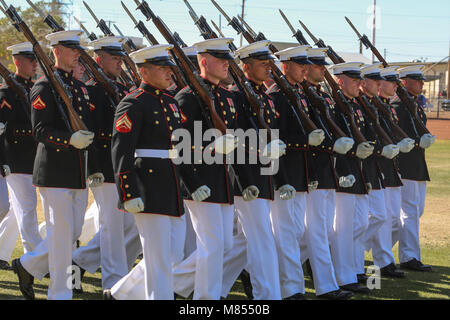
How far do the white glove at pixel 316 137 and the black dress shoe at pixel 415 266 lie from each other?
255 cm

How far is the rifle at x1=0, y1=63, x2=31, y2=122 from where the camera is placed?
7.13 metres

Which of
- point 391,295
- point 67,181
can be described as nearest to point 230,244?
point 67,181

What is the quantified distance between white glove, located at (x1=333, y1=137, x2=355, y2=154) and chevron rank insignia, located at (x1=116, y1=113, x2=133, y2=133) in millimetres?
2543

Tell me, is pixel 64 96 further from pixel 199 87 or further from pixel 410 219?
pixel 410 219

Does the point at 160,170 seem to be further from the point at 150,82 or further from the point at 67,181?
the point at 67,181

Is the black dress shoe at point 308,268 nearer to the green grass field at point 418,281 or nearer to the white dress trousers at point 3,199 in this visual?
the green grass field at point 418,281

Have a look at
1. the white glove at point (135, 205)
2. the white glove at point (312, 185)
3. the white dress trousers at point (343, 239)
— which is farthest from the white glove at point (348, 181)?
the white glove at point (135, 205)

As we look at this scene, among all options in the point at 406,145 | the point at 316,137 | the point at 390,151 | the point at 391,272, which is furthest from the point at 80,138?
the point at 406,145

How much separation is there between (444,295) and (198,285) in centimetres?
281

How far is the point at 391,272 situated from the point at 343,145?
1826 mm

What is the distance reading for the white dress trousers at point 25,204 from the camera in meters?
7.17

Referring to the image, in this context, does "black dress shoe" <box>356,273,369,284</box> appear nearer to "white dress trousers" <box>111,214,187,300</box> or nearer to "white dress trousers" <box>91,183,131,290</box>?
"white dress trousers" <box>91,183,131,290</box>

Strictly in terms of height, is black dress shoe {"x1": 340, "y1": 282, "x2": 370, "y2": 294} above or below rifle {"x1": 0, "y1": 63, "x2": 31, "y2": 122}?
below

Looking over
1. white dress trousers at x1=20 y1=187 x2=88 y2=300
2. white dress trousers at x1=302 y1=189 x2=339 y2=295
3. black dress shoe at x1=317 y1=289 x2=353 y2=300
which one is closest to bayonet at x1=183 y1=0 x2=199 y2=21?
white dress trousers at x1=302 y1=189 x2=339 y2=295
